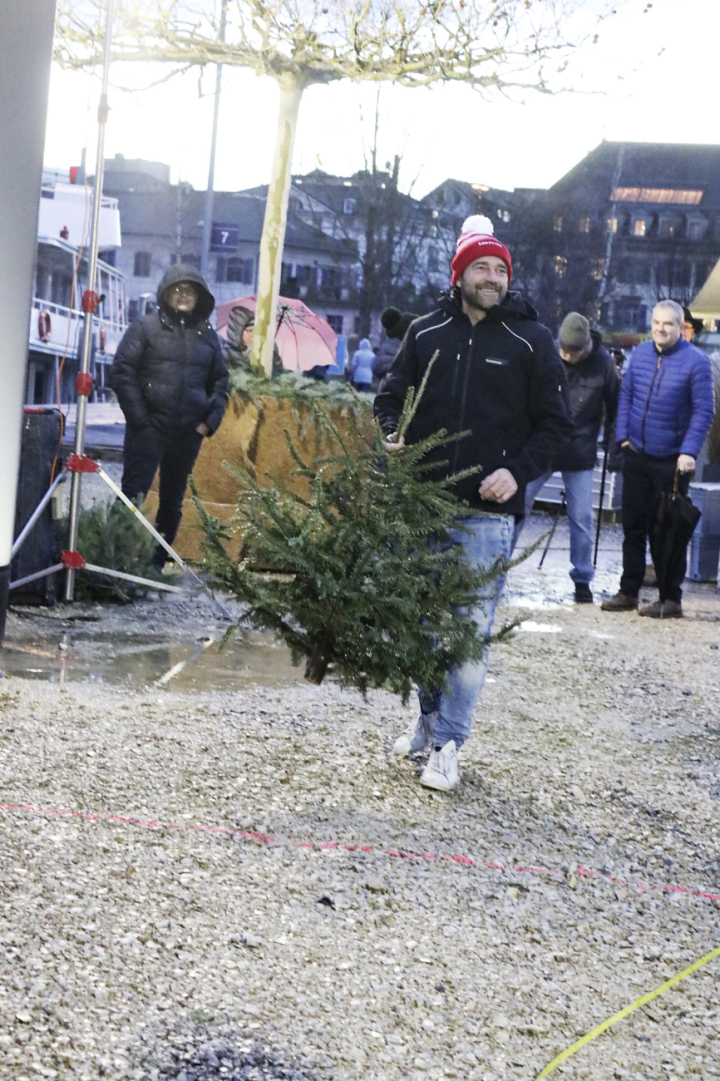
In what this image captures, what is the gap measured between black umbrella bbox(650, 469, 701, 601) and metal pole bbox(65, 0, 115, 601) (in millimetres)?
4292

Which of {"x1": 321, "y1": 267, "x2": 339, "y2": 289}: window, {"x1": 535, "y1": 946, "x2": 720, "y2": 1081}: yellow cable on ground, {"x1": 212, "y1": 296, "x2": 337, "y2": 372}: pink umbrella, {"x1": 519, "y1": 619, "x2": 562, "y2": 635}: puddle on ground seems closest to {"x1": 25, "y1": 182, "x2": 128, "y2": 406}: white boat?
{"x1": 321, "y1": 267, "x2": 339, "y2": 289}: window

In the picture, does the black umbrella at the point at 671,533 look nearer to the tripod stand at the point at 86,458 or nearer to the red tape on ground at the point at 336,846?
the tripod stand at the point at 86,458

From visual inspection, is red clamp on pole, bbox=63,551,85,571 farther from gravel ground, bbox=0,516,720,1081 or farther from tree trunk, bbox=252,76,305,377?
tree trunk, bbox=252,76,305,377

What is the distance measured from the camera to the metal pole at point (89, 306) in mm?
7051

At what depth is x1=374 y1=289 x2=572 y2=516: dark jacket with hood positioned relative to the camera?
477 cm

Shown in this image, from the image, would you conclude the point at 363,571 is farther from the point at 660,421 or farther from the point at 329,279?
the point at 329,279

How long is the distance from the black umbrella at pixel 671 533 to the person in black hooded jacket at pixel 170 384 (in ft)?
10.8

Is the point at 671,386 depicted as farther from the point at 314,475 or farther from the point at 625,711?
the point at 314,475

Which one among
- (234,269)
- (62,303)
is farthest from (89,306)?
(234,269)

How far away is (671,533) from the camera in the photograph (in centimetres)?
969

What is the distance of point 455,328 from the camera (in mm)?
4855

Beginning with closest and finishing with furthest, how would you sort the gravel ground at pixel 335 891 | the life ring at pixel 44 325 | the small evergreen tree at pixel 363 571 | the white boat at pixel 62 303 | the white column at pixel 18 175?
the white column at pixel 18 175 < the gravel ground at pixel 335 891 < the small evergreen tree at pixel 363 571 < the life ring at pixel 44 325 < the white boat at pixel 62 303

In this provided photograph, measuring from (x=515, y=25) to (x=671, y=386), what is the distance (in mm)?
3933

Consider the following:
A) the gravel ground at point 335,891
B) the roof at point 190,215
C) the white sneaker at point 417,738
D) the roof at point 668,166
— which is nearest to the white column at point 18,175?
the gravel ground at point 335,891
